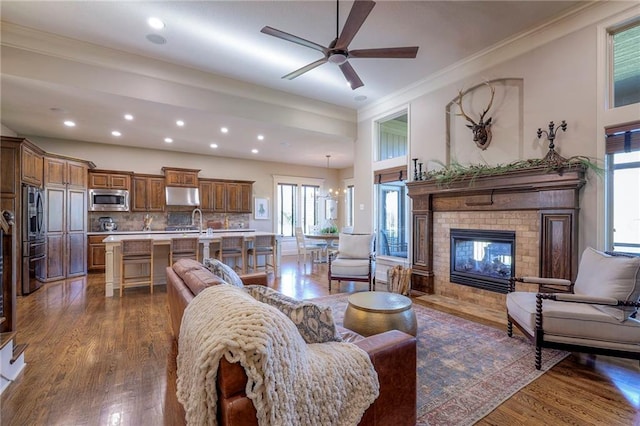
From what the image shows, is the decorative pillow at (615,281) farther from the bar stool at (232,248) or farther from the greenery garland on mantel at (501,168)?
the bar stool at (232,248)

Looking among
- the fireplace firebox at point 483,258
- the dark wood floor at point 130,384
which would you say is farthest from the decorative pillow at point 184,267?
the fireplace firebox at point 483,258

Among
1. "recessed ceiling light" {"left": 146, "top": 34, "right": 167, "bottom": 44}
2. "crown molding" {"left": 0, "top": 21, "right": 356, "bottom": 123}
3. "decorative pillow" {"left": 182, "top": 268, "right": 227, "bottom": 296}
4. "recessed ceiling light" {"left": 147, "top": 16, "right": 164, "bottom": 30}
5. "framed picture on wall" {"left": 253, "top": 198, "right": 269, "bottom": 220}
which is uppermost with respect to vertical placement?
"recessed ceiling light" {"left": 146, "top": 34, "right": 167, "bottom": 44}

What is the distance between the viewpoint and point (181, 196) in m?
7.66

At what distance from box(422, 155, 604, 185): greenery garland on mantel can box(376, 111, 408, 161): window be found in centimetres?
122

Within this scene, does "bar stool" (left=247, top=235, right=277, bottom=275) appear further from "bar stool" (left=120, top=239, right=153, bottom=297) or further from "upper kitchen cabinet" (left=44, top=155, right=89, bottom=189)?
"upper kitchen cabinet" (left=44, top=155, right=89, bottom=189)

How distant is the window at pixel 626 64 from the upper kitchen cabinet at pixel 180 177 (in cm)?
798

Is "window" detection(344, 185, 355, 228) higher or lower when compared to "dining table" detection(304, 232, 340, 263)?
higher

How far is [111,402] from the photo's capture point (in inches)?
79.0

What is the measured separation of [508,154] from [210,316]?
4221mm

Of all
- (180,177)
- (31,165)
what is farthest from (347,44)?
(180,177)

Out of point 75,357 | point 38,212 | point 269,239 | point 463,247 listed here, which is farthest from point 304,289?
point 38,212

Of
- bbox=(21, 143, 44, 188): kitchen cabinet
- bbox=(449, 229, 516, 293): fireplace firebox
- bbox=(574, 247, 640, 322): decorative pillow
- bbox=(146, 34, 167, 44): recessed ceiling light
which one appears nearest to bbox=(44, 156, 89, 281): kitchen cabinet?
bbox=(21, 143, 44, 188): kitchen cabinet

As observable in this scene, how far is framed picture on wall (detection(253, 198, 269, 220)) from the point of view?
9.16m

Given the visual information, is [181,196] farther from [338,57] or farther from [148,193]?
[338,57]
